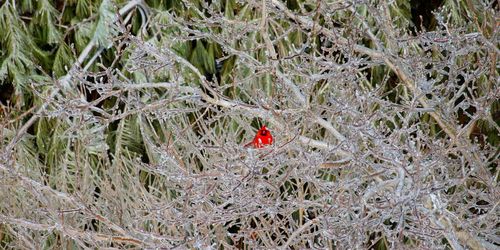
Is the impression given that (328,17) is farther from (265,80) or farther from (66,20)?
(66,20)

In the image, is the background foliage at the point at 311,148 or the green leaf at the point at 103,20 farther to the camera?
the green leaf at the point at 103,20

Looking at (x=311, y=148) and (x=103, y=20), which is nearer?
(x=311, y=148)

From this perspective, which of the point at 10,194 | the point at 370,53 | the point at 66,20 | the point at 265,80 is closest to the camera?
the point at 370,53

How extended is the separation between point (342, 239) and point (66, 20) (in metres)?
4.87

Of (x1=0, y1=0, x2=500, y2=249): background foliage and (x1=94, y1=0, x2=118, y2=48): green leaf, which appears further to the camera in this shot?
(x1=94, y1=0, x2=118, y2=48): green leaf

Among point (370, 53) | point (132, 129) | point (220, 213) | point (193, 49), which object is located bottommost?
point (132, 129)

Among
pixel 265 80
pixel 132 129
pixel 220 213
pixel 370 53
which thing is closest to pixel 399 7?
pixel 265 80

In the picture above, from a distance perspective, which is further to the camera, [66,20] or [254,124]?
[66,20]

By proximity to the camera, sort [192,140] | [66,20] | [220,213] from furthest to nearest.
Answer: [66,20], [192,140], [220,213]

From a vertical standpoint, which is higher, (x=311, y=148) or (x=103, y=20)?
(x=311, y=148)

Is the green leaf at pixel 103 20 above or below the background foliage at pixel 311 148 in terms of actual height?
below

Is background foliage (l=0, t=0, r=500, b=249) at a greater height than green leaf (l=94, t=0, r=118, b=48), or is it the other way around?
background foliage (l=0, t=0, r=500, b=249)

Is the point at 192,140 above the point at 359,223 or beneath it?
beneath

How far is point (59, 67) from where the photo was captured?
7.24m
